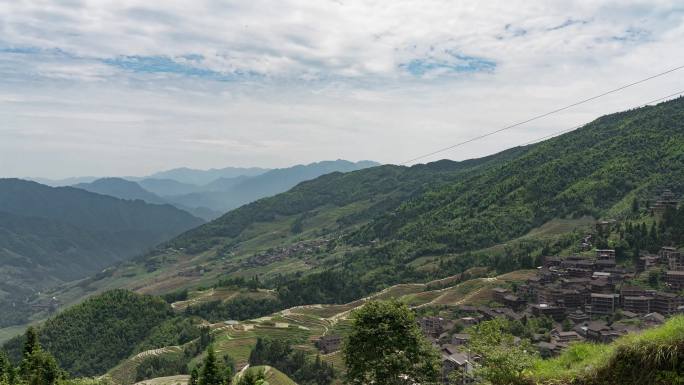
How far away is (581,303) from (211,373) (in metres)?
71.6

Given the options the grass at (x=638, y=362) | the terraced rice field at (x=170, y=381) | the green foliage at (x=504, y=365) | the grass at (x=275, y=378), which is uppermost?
the grass at (x=638, y=362)

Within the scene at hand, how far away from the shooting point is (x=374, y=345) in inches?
1029

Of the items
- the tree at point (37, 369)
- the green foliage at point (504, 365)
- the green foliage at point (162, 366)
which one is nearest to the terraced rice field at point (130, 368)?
the green foliage at point (162, 366)

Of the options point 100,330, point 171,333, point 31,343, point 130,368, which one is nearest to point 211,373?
point 31,343

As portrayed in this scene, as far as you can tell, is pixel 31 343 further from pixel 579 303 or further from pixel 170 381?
pixel 579 303

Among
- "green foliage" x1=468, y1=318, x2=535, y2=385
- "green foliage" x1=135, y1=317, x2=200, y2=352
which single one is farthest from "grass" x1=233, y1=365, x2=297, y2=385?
"green foliage" x1=468, y1=318, x2=535, y2=385

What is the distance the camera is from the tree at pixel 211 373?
32.2 meters

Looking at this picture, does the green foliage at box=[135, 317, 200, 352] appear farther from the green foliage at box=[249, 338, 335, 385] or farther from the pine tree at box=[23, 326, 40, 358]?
the pine tree at box=[23, 326, 40, 358]

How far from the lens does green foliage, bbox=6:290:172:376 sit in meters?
125

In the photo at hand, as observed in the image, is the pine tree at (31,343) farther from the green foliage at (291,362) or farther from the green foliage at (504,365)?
the green foliage at (291,362)

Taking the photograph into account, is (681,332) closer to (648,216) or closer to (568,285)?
(568,285)

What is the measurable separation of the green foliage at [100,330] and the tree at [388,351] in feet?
371

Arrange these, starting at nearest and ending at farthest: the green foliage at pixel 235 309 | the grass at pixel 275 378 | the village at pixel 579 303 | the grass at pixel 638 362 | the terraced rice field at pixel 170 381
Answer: the grass at pixel 638 362 < the village at pixel 579 303 < the grass at pixel 275 378 < the terraced rice field at pixel 170 381 < the green foliage at pixel 235 309

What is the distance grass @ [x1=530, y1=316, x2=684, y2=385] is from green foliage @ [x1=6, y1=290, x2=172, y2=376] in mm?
127048
